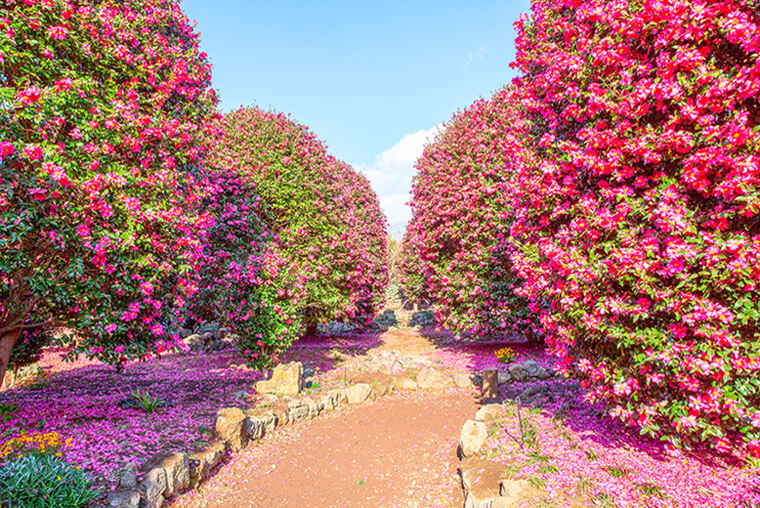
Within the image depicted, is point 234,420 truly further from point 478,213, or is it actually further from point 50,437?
point 478,213

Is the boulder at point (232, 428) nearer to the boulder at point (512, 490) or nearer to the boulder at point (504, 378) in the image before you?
the boulder at point (512, 490)

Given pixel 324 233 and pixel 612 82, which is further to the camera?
pixel 324 233

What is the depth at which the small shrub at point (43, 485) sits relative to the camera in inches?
183

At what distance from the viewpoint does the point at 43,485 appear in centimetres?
481

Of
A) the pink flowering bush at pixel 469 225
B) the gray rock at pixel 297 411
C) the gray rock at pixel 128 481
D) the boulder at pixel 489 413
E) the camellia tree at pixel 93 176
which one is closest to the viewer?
the gray rock at pixel 128 481

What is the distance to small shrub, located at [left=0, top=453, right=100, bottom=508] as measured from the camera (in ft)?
15.3

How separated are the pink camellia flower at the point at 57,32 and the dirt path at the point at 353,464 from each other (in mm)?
7982

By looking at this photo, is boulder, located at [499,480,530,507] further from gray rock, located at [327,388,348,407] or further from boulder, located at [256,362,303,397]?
boulder, located at [256,362,303,397]

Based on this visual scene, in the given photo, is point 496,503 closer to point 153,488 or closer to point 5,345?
point 153,488

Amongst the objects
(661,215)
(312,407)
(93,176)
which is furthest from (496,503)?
(93,176)

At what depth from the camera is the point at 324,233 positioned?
14.7 meters

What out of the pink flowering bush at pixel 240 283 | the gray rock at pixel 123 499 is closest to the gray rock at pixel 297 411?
the pink flowering bush at pixel 240 283

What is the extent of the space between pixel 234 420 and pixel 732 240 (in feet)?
29.5

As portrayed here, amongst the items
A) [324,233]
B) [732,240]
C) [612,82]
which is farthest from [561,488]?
[324,233]
